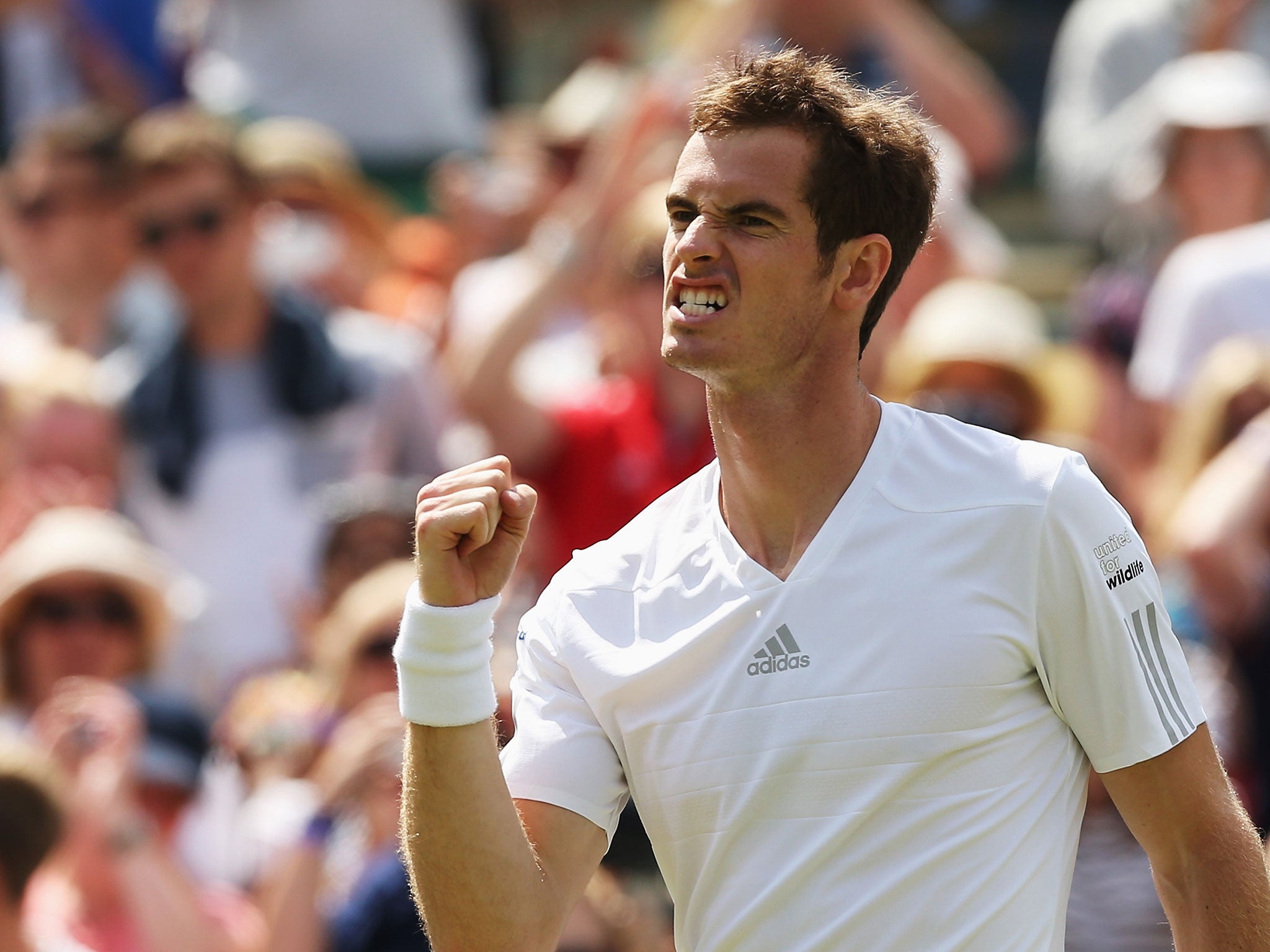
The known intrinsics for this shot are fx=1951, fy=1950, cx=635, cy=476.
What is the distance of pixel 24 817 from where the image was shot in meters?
4.15

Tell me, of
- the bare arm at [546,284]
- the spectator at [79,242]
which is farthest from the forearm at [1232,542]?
the spectator at [79,242]

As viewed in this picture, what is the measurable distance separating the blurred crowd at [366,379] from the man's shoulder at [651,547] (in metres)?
0.89

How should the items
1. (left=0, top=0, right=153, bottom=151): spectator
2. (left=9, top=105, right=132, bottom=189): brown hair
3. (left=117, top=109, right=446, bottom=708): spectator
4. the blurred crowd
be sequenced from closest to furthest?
the blurred crowd
(left=117, top=109, right=446, bottom=708): spectator
(left=9, top=105, right=132, bottom=189): brown hair
(left=0, top=0, right=153, bottom=151): spectator

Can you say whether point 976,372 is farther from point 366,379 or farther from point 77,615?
point 77,615

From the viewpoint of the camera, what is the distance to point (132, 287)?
22.5 ft

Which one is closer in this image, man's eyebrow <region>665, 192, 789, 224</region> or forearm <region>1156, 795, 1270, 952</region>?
forearm <region>1156, 795, 1270, 952</region>

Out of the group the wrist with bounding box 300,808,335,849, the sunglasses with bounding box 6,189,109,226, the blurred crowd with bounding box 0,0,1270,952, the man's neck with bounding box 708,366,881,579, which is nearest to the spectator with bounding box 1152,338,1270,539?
the blurred crowd with bounding box 0,0,1270,952

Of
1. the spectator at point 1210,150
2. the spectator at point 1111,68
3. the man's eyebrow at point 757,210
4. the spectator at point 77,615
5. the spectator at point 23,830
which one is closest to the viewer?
the man's eyebrow at point 757,210

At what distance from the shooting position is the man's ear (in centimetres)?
266

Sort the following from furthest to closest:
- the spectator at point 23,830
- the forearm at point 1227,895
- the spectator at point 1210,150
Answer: the spectator at point 1210,150
the spectator at point 23,830
the forearm at point 1227,895

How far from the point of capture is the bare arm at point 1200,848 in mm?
2467

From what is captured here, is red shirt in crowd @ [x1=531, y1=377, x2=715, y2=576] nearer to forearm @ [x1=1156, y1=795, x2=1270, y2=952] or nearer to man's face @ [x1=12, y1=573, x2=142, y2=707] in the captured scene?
man's face @ [x1=12, y1=573, x2=142, y2=707]

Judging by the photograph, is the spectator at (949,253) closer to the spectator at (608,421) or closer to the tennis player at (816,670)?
the spectator at (608,421)

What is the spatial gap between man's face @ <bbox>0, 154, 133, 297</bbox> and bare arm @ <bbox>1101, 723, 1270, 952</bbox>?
498 centimetres
